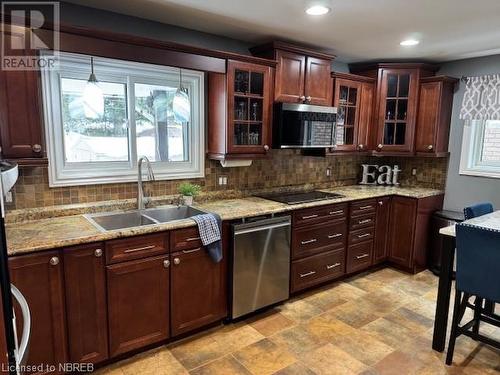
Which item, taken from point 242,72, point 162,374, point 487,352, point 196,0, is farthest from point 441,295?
point 196,0

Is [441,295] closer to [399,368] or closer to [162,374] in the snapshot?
[399,368]

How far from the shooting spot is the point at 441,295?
2439 mm

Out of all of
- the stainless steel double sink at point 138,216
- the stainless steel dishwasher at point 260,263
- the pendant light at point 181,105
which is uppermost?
the pendant light at point 181,105

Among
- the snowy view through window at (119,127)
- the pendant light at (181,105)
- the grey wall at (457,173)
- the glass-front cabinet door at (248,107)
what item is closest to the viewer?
the snowy view through window at (119,127)

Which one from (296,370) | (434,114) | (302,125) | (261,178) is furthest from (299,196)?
(434,114)

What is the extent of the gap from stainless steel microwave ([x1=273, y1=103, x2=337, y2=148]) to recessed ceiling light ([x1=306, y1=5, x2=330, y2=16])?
2.79 ft

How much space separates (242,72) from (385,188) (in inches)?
93.6

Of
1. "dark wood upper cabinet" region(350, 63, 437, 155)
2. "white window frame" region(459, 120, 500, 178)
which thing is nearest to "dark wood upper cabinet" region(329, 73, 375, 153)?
"dark wood upper cabinet" region(350, 63, 437, 155)

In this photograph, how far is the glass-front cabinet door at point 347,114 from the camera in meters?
3.83

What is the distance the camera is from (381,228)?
13.1ft

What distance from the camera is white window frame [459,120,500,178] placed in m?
3.90

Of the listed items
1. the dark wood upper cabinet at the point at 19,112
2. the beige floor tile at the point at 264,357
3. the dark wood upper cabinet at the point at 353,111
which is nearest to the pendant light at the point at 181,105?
the dark wood upper cabinet at the point at 19,112

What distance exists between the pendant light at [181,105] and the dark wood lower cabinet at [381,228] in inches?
92.4

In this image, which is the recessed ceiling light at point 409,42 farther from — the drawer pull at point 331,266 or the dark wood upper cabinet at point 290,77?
the drawer pull at point 331,266
